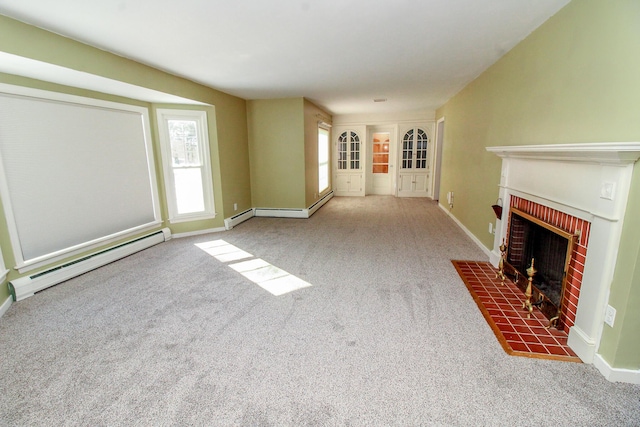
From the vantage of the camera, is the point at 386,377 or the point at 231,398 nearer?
the point at 231,398

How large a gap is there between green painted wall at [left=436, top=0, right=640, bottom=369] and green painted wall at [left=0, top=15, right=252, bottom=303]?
395 cm

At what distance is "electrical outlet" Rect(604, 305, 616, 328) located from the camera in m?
1.72

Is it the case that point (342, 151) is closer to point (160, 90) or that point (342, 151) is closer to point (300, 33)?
point (160, 90)

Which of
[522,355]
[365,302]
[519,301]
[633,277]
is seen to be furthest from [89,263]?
[633,277]

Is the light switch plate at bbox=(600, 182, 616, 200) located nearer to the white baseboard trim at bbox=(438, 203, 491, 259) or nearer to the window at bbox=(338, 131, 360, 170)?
the white baseboard trim at bbox=(438, 203, 491, 259)

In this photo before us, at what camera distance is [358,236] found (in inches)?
185

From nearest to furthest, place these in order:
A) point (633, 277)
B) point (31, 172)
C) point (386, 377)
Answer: point (633, 277) → point (386, 377) → point (31, 172)

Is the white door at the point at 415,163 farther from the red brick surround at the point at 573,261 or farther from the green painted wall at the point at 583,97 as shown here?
the red brick surround at the point at 573,261

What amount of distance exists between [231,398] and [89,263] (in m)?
2.82

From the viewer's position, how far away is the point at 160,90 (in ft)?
12.1

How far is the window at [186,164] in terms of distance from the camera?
4.54m

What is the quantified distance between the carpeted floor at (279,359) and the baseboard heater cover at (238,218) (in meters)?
1.84

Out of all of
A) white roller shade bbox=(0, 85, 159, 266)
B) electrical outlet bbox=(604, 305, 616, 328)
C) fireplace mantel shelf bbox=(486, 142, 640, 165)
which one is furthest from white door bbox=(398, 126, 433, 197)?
electrical outlet bbox=(604, 305, 616, 328)

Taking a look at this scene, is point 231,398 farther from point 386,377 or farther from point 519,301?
point 519,301
